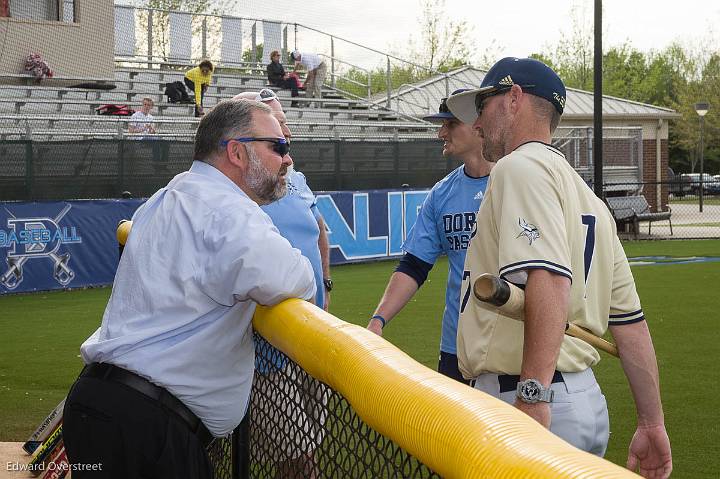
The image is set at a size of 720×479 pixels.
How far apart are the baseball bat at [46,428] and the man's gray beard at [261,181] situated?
2016mm

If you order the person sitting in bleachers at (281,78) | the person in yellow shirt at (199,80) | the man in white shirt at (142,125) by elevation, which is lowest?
the man in white shirt at (142,125)

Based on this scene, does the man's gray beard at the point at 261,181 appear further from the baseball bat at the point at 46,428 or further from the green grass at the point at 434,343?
the green grass at the point at 434,343

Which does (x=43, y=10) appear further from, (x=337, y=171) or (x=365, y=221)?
(x=365, y=221)

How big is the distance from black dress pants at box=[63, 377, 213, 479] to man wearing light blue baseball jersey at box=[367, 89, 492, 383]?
6.15 feet

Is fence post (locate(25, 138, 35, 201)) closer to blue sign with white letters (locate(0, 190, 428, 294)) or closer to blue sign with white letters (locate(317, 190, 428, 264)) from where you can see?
blue sign with white letters (locate(0, 190, 428, 294))

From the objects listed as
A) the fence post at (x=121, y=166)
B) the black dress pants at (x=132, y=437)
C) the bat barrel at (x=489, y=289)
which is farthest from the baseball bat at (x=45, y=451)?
the fence post at (x=121, y=166)

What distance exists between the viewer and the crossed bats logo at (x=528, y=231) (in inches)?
104

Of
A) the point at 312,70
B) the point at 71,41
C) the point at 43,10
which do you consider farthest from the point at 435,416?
the point at 312,70

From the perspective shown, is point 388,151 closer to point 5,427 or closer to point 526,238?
point 5,427

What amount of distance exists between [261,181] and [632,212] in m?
23.5

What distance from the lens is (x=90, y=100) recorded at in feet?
79.0

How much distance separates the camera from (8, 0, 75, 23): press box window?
2624cm

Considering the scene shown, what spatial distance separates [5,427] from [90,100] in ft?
60.5

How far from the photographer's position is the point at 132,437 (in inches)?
110
